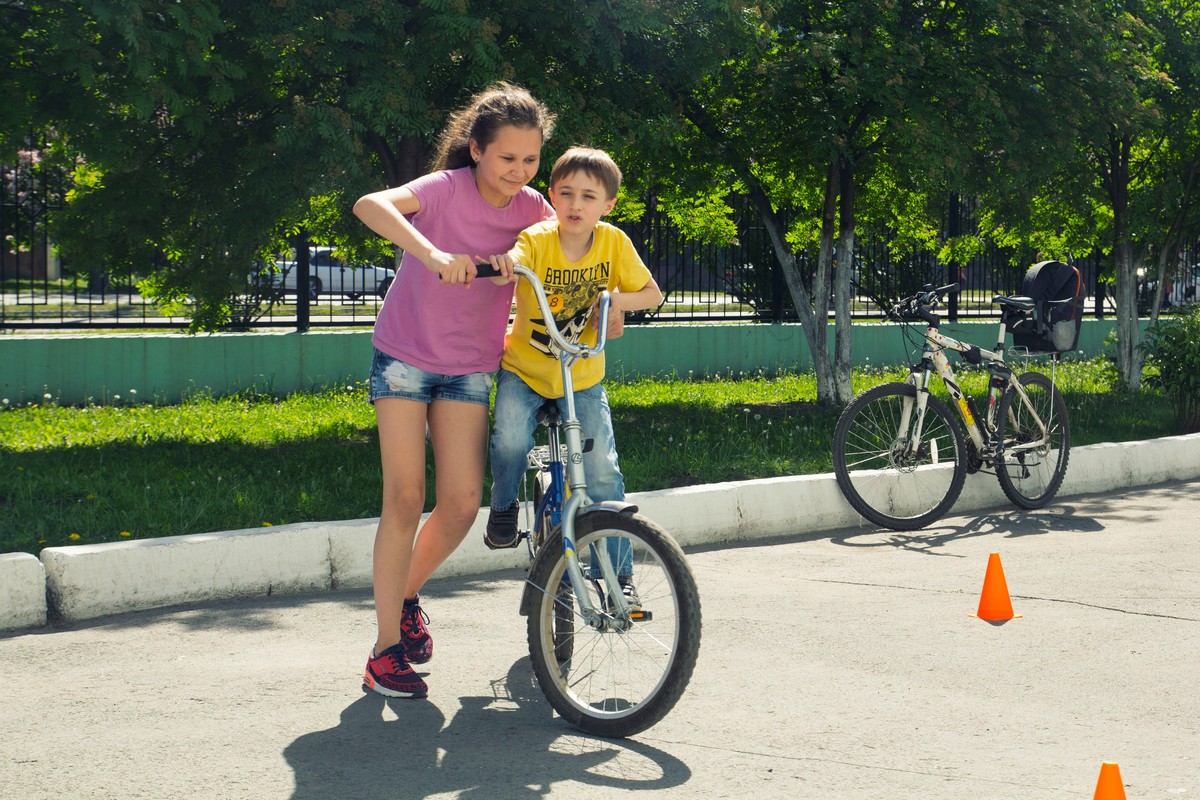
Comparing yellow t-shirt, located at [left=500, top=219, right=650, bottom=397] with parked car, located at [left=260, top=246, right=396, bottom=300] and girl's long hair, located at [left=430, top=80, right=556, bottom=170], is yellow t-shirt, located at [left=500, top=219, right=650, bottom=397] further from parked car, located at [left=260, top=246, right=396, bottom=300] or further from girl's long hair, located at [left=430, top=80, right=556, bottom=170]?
parked car, located at [left=260, top=246, right=396, bottom=300]

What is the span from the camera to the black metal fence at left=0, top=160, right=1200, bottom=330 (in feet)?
40.3

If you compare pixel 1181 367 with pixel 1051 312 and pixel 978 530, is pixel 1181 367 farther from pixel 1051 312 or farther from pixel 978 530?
pixel 978 530

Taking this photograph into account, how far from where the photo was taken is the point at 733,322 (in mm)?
16781

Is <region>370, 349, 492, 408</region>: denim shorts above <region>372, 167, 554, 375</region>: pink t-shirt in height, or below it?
below

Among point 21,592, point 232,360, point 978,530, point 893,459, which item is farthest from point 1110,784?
point 232,360

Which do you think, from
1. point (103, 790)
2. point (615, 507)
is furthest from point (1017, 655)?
point (103, 790)

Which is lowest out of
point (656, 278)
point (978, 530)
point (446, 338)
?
point (978, 530)

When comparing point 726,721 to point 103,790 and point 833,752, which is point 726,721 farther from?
point 103,790

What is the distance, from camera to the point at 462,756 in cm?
404

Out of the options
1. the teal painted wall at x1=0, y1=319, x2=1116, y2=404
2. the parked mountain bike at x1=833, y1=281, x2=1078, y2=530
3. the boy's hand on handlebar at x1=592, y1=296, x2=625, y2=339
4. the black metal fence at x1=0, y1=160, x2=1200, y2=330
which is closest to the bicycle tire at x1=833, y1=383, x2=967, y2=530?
the parked mountain bike at x1=833, y1=281, x2=1078, y2=530

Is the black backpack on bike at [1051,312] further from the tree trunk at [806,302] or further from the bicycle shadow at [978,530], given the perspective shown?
the tree trunk at [806,302]

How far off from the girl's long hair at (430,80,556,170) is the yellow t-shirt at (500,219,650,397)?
316 millimetres

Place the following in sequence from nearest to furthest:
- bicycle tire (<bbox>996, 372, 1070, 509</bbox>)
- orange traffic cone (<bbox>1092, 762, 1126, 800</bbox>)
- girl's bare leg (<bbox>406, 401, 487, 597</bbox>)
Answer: orange traffic cone (<bbox>1092, 762, 1126, 800</bbox>), girl's bare leg (<bbox>406, 401, 487, 597</bbox>), bicycle tire (<bbox>996, 372, 1070, 509</bbox>)

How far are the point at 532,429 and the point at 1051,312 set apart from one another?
5.43 meters
